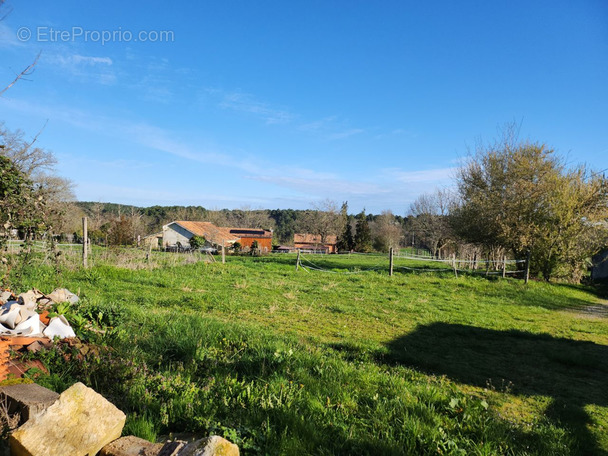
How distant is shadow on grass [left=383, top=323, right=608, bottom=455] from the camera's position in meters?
4.19

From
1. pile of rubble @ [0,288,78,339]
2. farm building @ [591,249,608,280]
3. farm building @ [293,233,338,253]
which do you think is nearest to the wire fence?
farm building @ [591,249,608,280]

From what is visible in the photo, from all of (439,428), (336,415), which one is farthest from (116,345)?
(439,428)

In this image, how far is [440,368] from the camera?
16.9 feet

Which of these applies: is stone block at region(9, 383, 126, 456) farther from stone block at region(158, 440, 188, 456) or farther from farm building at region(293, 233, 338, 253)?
farm building at region(293, 233, 338, 253)

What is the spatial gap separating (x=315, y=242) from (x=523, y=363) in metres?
57.6

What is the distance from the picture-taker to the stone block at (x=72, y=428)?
2.06 meters

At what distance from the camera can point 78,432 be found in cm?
218

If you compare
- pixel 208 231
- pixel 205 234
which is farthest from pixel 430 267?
pixel 208 231

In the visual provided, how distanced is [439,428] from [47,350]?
3.68 metres

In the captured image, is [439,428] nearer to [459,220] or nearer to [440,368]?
[440,368]

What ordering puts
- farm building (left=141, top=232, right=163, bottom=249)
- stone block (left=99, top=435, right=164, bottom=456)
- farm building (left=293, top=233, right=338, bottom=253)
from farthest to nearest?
1. farm building (left=293, top=233, right=338, bottom=253)
2. farm building (left=141, top=232, right=163, bottom=249)
3. stone block (left=99, top=435, right=164, bottom=456)

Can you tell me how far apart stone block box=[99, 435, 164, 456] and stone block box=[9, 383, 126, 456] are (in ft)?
0.21

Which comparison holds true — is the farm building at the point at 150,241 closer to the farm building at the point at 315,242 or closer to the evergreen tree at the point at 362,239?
the farm building at the point at 315,242

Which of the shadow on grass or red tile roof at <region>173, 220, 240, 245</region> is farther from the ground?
red tile roof at <region>173, 220, 240, 245</region>
